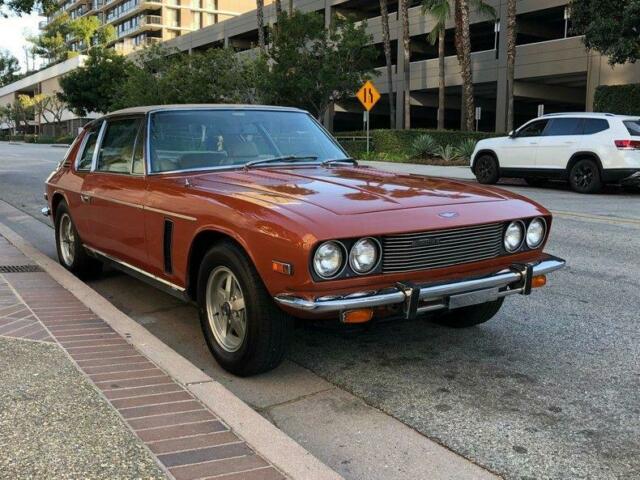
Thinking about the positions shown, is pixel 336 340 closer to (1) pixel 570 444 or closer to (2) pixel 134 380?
(2) pixel 134 380

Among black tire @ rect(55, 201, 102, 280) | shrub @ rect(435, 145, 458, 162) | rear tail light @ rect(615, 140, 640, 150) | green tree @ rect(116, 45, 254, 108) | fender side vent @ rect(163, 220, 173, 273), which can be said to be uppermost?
green tree @ rect(116, 45, 254, 108)

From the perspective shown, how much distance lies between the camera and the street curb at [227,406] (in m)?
2.67

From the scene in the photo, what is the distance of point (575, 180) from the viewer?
49.4 ft

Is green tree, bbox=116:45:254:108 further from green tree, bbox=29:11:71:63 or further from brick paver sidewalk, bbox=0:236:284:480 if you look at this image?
green tree, bbox=29:11:71:63

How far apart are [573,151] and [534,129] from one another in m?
1.42

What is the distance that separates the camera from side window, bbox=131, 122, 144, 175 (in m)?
4.93

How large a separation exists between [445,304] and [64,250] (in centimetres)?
448

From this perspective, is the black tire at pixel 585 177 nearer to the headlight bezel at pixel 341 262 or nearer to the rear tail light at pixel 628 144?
the rear tail light at pixel 628 144

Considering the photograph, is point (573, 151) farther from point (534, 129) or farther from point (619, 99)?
point (619, 99)

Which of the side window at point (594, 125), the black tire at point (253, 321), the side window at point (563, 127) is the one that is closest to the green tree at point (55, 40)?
the side window at point (563, 127)

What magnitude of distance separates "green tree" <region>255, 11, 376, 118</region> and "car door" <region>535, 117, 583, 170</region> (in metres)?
15.2

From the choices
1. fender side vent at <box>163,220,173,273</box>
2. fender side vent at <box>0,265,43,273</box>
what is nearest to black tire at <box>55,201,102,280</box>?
fender side vent at <box>0,265,43,273</box>

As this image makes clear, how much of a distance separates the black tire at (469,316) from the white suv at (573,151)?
11.0 meters

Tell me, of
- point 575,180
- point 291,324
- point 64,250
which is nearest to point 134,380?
point 291,324
